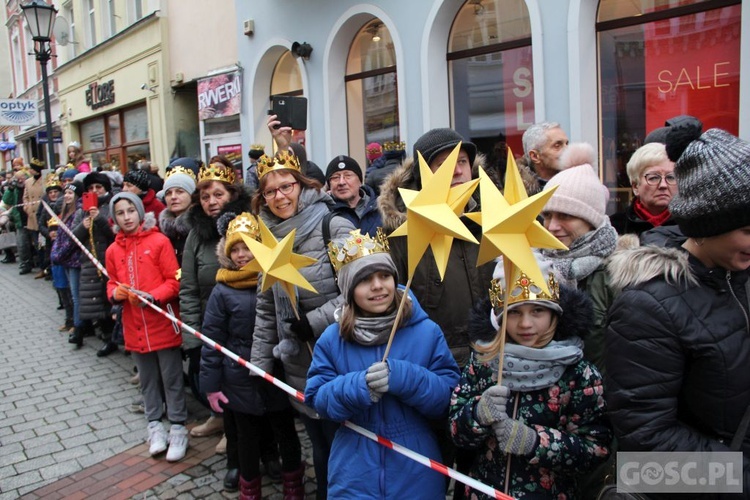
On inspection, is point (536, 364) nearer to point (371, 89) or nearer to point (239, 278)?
point (239, 278)

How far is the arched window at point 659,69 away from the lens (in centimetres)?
549

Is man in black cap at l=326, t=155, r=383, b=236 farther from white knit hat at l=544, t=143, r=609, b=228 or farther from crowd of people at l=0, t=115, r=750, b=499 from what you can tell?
white knit hat at l=544, t=143, r=609, b=228

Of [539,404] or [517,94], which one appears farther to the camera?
[517,94]

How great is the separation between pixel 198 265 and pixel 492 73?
16.6 ft

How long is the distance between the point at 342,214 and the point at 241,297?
0.80 m

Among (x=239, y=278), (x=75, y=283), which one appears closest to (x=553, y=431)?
(x=239, y=278)

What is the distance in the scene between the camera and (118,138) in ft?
56.2

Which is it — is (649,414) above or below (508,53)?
below

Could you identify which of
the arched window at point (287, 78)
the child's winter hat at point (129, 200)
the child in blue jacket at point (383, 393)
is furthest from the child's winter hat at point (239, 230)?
the arched window at point (287, 78)

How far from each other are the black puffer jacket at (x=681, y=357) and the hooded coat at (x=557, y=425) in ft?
1.28

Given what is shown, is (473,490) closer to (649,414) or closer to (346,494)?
(346,494)

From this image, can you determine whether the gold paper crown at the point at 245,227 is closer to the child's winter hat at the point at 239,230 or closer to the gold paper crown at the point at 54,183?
the child's winter hat at the point at 239,230

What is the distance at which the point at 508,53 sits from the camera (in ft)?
24.0

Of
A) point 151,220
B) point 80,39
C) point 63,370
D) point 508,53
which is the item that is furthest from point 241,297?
point 80,39
